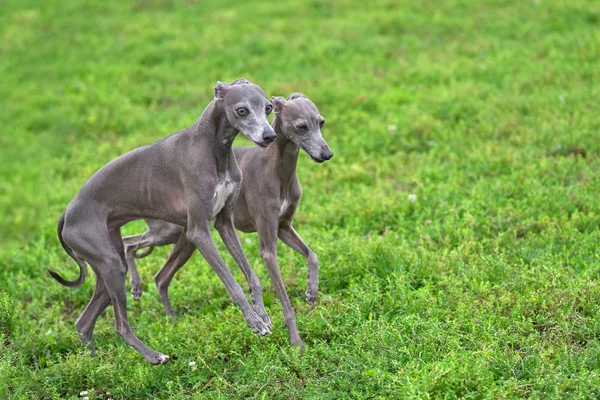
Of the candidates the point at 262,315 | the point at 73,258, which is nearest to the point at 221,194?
the point at 262,315

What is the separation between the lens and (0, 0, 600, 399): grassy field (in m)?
5.78

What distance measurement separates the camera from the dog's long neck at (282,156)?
6301mm

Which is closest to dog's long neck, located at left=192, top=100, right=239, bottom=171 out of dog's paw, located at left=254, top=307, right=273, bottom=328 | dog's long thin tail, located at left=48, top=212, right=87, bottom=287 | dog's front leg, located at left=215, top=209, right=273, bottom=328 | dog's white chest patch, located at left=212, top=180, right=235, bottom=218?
dog's white chest patch, located at left=212, top=180, right=235, bottom=218

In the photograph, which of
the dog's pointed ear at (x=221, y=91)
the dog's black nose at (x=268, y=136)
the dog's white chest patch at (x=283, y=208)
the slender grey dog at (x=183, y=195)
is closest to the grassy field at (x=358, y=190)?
the slender grey dog at (x=183, y=195)

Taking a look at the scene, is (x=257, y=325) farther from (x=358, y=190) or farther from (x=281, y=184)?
(x=358, y=190)

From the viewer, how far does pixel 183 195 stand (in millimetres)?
5855

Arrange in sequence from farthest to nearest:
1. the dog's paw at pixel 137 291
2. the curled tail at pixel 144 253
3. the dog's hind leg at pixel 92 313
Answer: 1. the curled tail at pixel 144 253
2. the dog's paw at pixel 137 291
3. the dog's hind leg at pixel 92 313

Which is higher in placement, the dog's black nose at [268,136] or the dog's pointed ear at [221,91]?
the dog's pointed ear at [221,91]

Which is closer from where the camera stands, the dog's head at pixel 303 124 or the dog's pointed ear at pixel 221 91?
the dog's pointed ear at pixel 221 91

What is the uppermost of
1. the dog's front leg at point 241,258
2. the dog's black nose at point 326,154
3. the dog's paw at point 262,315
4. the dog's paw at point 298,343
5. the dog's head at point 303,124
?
the dog's head at point 303,124

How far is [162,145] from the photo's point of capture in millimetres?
6133

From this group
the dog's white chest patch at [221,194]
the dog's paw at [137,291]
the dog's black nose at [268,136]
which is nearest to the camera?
the dog's black nose at [268,136]

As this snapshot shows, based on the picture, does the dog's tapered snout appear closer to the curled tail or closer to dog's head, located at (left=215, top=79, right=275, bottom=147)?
dog's head, located at (left=215, top=79, right=275, bottom=147)

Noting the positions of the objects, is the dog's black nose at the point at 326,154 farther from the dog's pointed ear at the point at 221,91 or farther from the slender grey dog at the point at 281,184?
the dog's pointed ear at the point at 221,91
